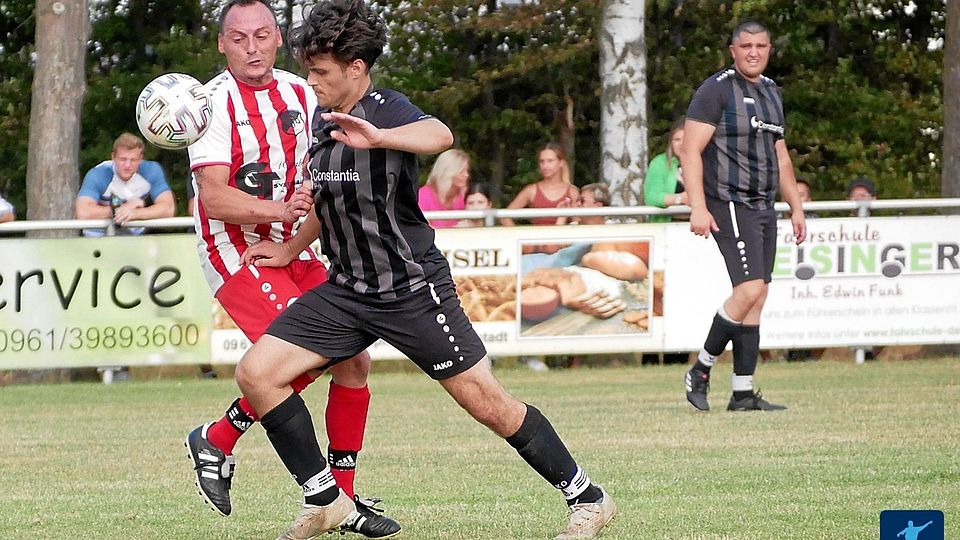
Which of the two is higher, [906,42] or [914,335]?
[906,42]

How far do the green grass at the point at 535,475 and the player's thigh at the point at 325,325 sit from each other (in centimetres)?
76

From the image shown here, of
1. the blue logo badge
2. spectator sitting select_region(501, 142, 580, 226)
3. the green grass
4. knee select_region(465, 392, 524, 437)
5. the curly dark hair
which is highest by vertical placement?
the curly dark hair

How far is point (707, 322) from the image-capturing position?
44.3ft

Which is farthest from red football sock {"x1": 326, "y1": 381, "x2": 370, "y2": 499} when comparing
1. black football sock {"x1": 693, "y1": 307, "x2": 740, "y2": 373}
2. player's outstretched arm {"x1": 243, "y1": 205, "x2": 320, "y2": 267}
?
black football sock {"x1": 693, "y1": 307, "x2": 740, "y2": 373}

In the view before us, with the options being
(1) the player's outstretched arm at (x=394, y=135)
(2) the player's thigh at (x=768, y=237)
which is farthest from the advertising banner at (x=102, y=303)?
(1) the player's outstretched arm at (x=394, y=135)

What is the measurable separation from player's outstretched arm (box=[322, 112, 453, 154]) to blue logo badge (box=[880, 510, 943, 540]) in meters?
2.12

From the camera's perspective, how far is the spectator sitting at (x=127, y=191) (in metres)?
13.1

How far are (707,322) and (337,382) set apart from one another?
7.63 m

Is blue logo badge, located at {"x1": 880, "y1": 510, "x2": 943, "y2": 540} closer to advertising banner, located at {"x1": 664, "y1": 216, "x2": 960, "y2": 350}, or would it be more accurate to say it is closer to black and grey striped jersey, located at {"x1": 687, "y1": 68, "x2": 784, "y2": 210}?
black and grey striped jersey, located at {"x1": 687, "y1": 68, "x2": 784, "y2": 210}

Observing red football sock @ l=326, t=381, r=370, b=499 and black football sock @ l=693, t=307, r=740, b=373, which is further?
black football sock @ l=693, t=307, r=740, b=373

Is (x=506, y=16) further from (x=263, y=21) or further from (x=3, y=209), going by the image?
(x=263, y=21)

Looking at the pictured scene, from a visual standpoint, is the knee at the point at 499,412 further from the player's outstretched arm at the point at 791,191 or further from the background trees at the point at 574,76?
the background trees at the point at 574,76

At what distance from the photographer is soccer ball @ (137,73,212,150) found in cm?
633

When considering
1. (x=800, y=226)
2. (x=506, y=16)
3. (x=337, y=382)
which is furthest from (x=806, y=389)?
(x=506, y=16)
